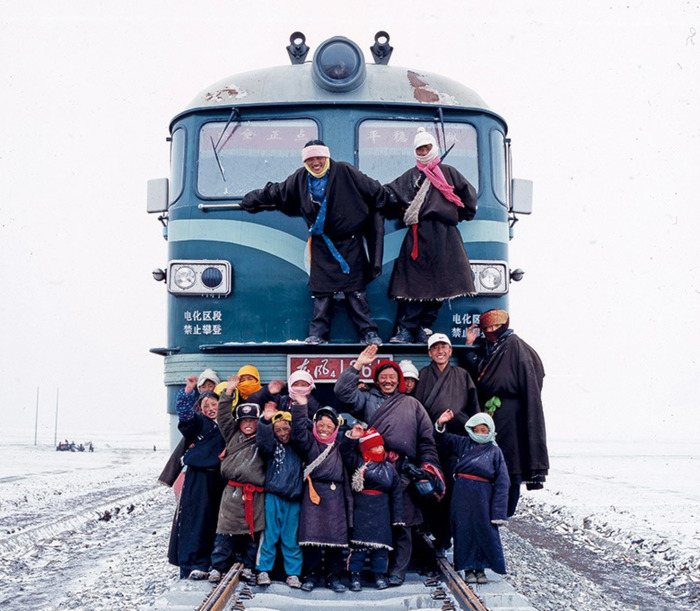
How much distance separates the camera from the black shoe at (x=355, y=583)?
174 inches

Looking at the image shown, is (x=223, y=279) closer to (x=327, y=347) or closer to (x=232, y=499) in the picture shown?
(x=327, y=347)

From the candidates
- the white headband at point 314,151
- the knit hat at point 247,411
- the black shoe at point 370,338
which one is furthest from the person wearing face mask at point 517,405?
the white headband at point 314,151

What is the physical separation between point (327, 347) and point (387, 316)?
716 millimetres

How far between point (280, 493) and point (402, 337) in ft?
5.08

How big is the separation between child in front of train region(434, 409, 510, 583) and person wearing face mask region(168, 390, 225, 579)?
1.48 metres

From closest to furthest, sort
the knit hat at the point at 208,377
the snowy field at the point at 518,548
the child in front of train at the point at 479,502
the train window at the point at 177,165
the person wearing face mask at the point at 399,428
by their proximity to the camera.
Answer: the child in front of train at the point at 479,502 < the person wearing face mask at the point at 399,428 < the knit hat at the point at 208,377 < the snowy field at the point at 518,548 < the train window at the point at 177,165

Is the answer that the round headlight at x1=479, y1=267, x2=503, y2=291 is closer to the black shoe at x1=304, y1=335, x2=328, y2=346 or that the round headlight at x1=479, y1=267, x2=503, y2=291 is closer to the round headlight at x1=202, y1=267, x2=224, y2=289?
the black shoe at x1=304, y1=335, x2=328, y2=346

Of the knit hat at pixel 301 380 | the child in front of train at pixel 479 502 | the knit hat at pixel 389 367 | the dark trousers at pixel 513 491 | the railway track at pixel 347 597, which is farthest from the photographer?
the dark trousers at pixel 513 491

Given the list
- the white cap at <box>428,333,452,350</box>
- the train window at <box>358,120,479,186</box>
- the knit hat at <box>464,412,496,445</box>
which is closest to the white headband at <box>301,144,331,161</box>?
the train window at <box>358,120,479,186</box>

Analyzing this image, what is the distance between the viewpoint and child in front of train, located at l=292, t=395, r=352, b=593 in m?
4.52

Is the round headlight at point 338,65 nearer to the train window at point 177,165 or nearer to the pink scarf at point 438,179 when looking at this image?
the pink scarf at point 438,179

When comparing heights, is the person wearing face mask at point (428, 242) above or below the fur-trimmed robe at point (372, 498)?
above

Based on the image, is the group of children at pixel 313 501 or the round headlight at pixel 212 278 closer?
the group of children at pixel 313 501

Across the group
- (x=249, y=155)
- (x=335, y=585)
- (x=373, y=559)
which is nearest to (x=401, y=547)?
(x=373, y=559)
